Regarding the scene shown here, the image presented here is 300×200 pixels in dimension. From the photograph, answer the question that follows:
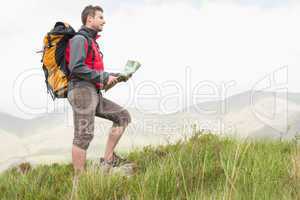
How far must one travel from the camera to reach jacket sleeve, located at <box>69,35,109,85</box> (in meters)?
6.64

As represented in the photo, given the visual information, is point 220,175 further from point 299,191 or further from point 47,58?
point 47,58

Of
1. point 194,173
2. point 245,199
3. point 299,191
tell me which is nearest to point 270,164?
point 194,173

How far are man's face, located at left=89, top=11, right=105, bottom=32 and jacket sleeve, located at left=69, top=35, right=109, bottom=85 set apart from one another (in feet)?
1.24

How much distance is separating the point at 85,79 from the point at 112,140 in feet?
4.31

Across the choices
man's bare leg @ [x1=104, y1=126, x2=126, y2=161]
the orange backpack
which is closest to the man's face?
the orange backpack

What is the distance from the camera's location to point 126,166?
7645 mm

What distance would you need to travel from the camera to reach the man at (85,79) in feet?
21.9

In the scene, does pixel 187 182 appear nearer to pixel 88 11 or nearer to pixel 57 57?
pixel 57 57

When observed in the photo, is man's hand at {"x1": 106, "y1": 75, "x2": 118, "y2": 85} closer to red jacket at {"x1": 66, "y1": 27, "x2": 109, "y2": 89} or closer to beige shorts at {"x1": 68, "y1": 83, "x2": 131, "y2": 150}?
red jacket at {"x1": 66, "y1": 27, "x2": 109, "y2": 89}

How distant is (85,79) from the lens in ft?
22.3

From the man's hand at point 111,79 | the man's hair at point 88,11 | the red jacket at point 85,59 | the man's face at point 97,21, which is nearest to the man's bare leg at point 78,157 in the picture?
the red jacket at point 85,59

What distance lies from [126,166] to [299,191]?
3.56 metres

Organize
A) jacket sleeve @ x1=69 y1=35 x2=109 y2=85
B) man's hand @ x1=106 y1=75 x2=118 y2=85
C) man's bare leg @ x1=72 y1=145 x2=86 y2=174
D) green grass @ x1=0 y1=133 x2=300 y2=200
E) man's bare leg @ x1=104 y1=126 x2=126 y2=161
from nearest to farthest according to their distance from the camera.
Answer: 1. green grass @ x1=0 y1=133 x2=300 y2=200
2. jacket sleeve @ x1=69 y1=35 x2=109 y2=85
3. man's hand @ x1=106 y1=75 x2=118 y2=85
4. man's bare leg @ x1=72 y1=145 x2=86 y2=174
5. man's bare leg @ x1=104 y1=126 x2=126 y2=161

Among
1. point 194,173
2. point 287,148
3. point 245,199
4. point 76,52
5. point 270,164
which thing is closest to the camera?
point 245,199
